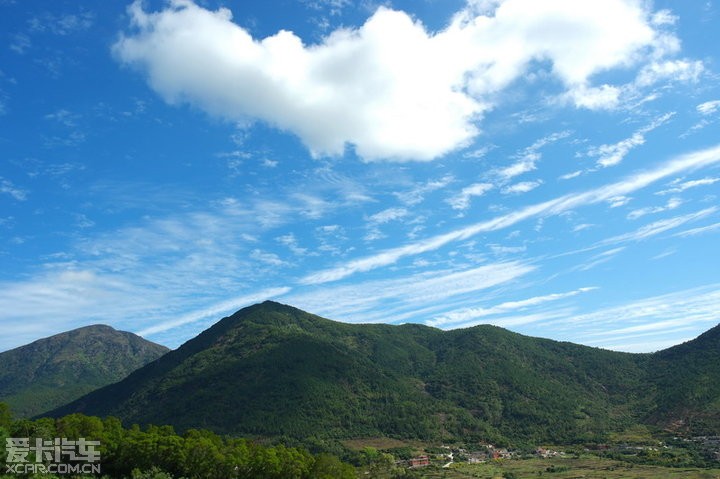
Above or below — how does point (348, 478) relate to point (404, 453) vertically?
above

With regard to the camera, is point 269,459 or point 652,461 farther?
point 652,461

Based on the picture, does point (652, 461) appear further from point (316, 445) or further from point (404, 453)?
point (316, 445)

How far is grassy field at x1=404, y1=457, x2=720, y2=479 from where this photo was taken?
13988cm

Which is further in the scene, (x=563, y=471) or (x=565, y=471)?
(x=563, y=471)

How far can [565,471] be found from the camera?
155 m

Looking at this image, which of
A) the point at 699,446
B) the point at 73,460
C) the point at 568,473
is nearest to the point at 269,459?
the point at 73,460

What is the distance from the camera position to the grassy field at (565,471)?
140 m

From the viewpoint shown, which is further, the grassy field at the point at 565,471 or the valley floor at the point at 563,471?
the valley floor at the point at 563,471

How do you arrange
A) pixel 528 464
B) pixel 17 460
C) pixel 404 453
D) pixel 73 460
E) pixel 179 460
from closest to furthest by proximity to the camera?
pixel 17 460 < pixel 73 460 < pixel 179 460 < pixel 528 464 < pixel 404 453

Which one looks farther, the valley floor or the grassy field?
the valley floor

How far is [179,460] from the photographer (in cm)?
8075

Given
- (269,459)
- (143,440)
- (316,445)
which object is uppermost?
(143,440)

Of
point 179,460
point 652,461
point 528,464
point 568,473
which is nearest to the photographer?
point 179,460

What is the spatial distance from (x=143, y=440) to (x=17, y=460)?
2014 cm
